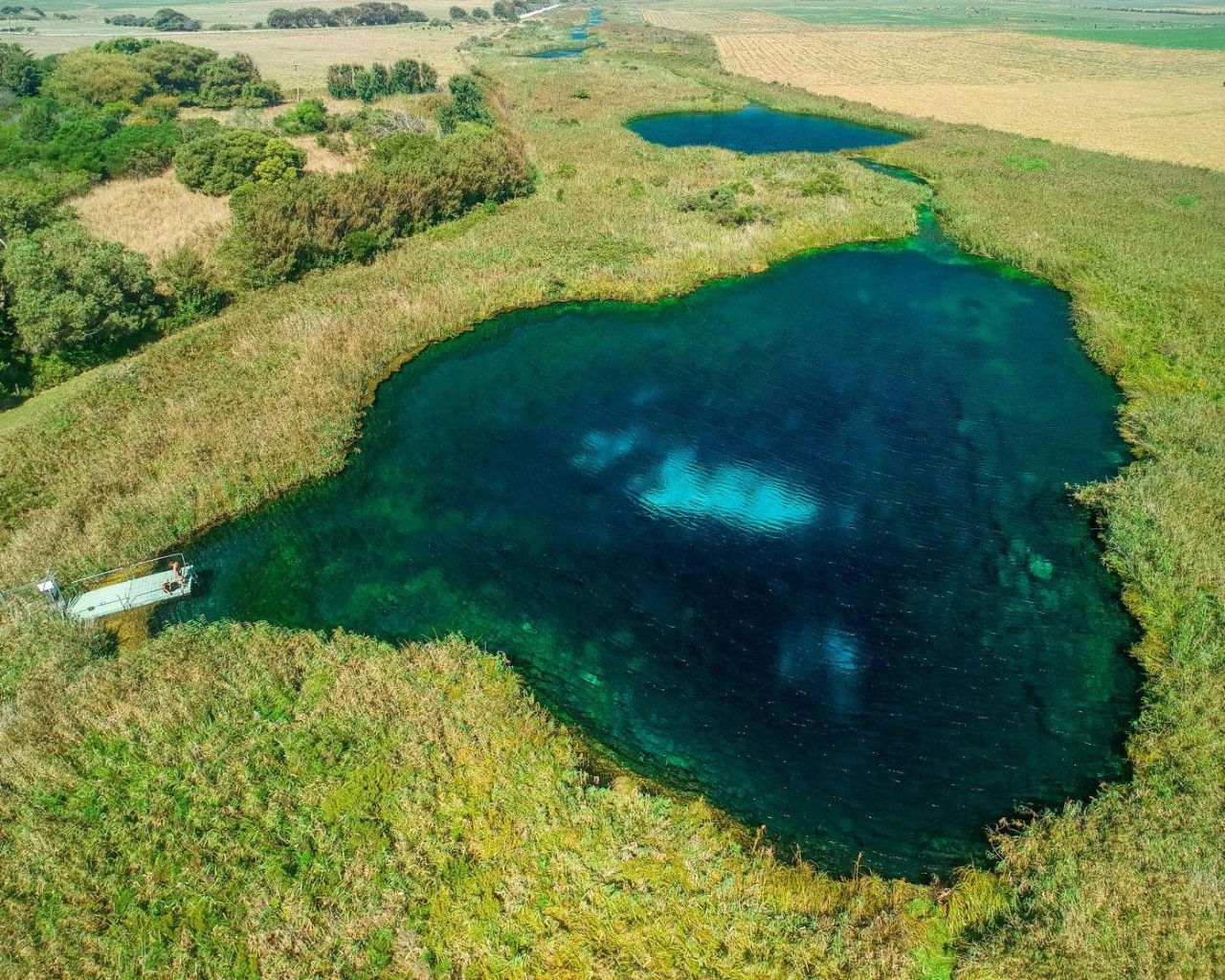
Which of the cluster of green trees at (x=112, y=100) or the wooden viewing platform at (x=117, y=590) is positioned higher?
the cluster of green trees at (x=112, y=100)

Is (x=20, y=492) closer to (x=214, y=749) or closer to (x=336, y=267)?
(x=214, y=749)

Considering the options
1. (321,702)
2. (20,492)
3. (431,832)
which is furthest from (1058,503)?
(20,492)

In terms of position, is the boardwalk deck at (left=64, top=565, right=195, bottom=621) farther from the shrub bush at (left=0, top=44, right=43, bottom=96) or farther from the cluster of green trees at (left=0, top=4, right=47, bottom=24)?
the cluster of green trees at (left=0, top=4, right=47, bottom=24)

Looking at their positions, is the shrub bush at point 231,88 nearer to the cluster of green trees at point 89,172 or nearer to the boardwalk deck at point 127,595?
the cluster of green trees at point 89,172

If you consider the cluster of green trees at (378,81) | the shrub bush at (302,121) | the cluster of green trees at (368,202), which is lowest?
the cluster of green trees at (368,202)

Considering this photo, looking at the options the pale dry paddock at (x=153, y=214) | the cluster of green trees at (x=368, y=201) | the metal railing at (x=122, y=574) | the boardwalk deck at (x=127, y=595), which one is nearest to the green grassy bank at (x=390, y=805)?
the metal railing at (x=122, y=574)

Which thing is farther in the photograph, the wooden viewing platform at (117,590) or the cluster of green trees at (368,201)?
the cluster of green trees at (368,201)

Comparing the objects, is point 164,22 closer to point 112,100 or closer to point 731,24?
point 112,100

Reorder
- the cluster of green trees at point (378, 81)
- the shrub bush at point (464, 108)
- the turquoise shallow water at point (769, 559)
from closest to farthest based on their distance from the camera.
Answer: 1. the turquoise shallow water at point (769, 559)
2. the shrub bush at point (464, 108)
3. the cluster of green trees at point (378, 81)
